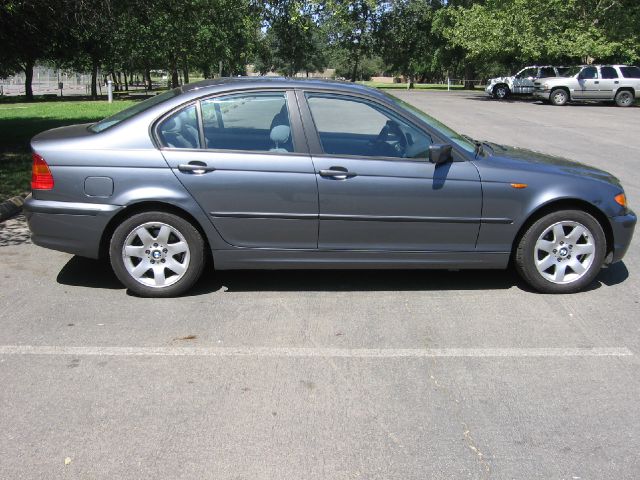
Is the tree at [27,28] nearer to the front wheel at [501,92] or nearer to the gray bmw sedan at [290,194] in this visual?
the gray bmw sedan at [290,194]

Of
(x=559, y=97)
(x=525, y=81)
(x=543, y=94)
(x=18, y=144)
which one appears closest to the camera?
(x=18, y=144)

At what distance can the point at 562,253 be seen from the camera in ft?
16.9

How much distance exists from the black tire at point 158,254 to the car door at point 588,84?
2995 centimetres

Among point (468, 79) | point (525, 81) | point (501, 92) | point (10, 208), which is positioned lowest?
point (10, 208)

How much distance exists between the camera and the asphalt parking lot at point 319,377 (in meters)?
3.03

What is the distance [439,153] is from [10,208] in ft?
17.6

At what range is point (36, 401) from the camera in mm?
3498

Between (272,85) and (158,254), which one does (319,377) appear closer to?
(158,254)

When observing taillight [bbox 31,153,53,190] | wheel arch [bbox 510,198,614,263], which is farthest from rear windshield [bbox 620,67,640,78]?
taillight [bbox 31,153,53,190]

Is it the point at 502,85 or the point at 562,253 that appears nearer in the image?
the point at 562,253

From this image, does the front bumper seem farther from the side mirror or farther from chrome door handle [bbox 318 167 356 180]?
chrome door handle [bbox 318 167 356 180]

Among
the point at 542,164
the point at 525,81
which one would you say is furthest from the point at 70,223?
the point at 525,81

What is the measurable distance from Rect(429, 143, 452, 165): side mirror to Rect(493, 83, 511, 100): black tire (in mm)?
33988

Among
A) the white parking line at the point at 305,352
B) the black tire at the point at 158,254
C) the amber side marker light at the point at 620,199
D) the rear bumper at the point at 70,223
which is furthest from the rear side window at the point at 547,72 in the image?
the rear bumper at the point at 70,223
